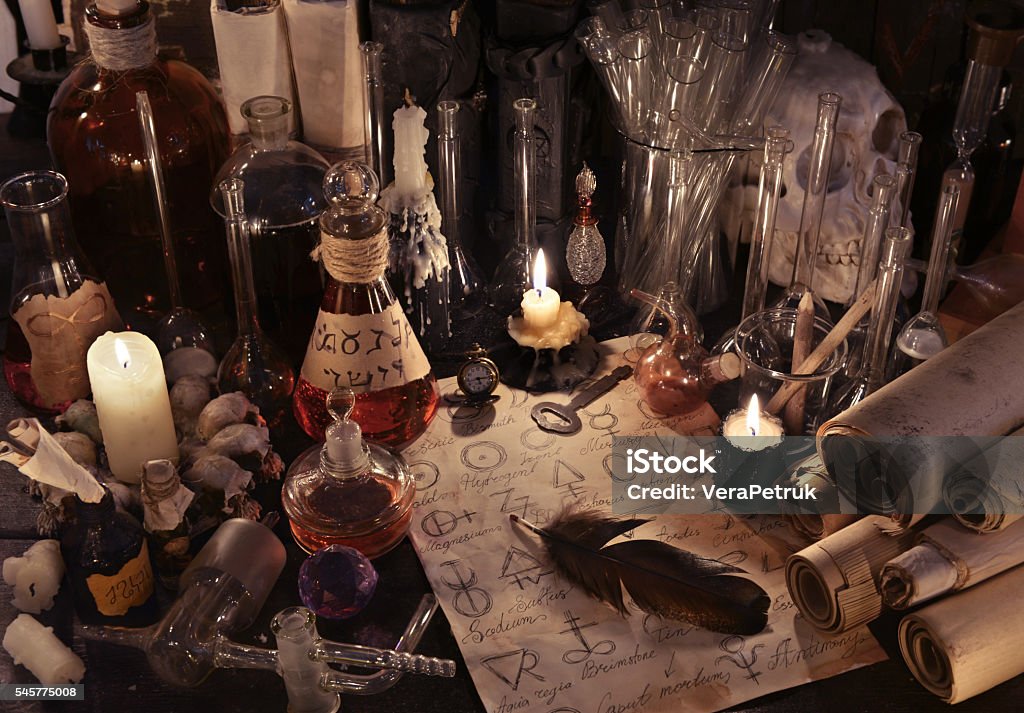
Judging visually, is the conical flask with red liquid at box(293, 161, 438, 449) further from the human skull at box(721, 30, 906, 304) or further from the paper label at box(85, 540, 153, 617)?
the human skull at box(721, 30, 906, 304)

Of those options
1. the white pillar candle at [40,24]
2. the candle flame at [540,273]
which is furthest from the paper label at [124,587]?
the white pillar candle at [40,24]

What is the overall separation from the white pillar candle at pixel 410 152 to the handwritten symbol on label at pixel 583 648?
1.44 feet

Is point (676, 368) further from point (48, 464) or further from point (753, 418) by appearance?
point (48, 464)

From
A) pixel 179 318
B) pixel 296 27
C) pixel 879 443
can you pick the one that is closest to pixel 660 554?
pixel 879 443

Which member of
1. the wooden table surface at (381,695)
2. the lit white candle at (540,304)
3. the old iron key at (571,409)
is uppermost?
the lit white candle at (540,304)

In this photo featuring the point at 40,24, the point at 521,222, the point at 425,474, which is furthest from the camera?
the point at 40,24

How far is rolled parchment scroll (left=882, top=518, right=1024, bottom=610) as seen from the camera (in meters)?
0.87

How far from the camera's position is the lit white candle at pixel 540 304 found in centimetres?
116

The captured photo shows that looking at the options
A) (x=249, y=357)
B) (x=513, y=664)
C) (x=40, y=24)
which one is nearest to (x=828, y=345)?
(x=513, y=664)

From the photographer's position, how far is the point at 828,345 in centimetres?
103

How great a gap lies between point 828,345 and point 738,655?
0.90 ft

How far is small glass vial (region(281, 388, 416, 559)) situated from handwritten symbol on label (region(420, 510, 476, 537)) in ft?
0.10

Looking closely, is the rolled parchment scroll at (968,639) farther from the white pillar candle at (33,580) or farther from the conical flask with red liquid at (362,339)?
the white pillar candle at (33,580)

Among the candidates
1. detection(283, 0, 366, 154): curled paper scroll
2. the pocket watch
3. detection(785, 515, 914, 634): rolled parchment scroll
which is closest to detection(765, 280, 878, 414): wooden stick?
detection(785, 515, 914, 634): rolled parchment scroll
